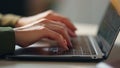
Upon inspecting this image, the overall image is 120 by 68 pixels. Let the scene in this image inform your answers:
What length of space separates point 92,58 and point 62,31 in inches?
8.6

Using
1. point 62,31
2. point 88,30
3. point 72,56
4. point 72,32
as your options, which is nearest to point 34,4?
point 88,30

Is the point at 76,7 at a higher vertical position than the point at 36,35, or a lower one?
lower

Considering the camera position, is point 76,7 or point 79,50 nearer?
point 79,50

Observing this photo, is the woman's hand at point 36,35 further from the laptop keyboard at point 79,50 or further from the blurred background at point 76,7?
the blurred background at point 76,7

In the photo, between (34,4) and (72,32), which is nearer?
(72,32)

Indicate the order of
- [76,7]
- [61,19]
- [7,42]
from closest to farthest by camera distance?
[7,42], [61,19], [76,7]

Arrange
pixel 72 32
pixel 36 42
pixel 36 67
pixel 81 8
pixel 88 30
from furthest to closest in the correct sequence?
pixel 81 8, pixel 88 30, pixel 72 32, pixel 36 42, pixel 36 67

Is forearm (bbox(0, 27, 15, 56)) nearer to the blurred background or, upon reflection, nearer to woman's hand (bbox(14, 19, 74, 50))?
woman's hand (bbox(14, 19, 74, 50))

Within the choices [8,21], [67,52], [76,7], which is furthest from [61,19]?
[76,7]

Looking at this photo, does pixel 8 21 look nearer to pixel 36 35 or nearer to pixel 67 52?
pixel 36 35

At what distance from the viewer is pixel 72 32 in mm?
1317

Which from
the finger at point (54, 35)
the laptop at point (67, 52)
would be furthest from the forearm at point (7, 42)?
the finger at point (54, 35)

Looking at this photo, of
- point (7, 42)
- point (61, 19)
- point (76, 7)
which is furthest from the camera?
point (76, 7)

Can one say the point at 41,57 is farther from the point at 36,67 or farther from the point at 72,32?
the point at 72,32
